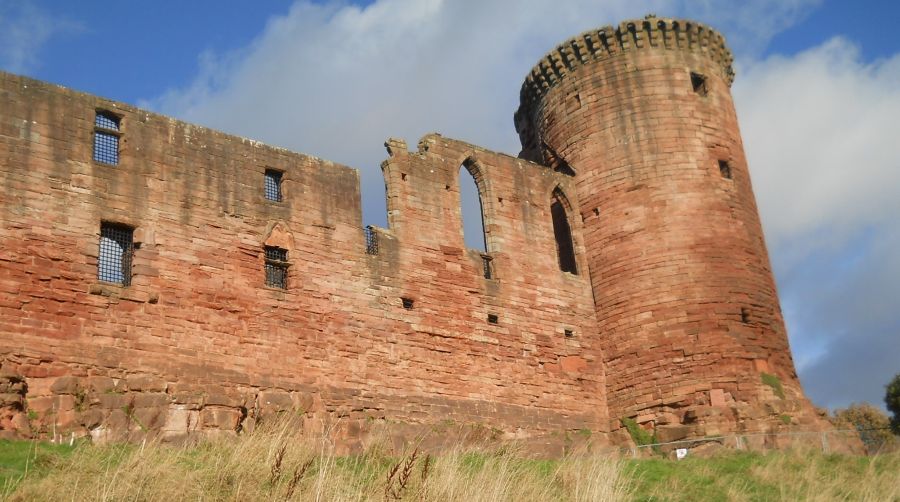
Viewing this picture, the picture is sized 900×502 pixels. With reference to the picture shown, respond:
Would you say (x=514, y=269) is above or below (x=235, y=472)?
above

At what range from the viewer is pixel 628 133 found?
19.3 m

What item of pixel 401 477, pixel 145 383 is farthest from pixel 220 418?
pixel 401 477

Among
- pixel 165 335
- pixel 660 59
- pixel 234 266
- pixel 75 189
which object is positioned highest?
pixel 660 59

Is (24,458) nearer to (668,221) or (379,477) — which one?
(379,477)

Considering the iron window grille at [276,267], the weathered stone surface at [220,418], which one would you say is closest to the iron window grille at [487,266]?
the iron window grille at [276,267]

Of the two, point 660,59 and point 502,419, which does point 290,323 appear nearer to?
point 502,419

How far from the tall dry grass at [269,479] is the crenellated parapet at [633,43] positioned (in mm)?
11378

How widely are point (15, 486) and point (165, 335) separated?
17.2 feet

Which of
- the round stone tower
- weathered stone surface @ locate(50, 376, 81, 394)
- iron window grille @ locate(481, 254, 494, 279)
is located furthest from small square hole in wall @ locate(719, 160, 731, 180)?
weathered stone surface @ locate(50, 376, 81, 394)

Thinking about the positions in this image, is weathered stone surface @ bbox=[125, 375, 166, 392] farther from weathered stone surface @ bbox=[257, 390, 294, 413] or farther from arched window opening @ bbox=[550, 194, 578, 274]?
arched window opening @ bbox=[550, 194, 578, 274]

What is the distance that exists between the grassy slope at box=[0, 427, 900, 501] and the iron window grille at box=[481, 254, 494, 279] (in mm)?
4923

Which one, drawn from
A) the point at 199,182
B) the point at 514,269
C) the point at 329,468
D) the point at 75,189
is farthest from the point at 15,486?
the point at 514,269

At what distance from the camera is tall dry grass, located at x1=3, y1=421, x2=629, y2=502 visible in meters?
8.01

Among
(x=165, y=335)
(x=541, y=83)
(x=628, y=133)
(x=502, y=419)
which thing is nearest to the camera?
(x=165, y=335)
